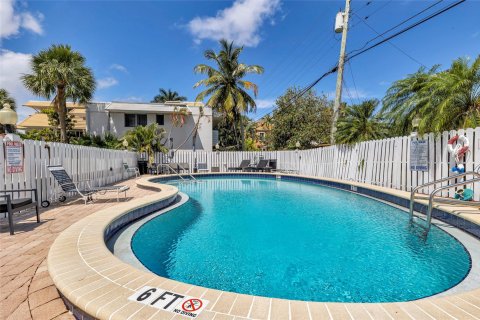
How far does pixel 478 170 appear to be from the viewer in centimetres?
542

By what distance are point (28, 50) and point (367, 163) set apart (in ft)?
60.8

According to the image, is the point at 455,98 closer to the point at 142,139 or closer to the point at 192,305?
the point at 192,305

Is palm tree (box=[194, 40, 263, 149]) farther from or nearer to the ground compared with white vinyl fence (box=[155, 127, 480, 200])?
farther from the ground

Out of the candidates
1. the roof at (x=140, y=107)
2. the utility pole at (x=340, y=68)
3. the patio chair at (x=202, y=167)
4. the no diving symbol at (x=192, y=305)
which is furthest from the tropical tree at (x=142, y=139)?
the no diving symbol at (x=192, y=305)

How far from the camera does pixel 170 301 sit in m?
1.75

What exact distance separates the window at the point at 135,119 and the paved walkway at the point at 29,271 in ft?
55.0

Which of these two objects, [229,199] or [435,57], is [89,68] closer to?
[229,199]

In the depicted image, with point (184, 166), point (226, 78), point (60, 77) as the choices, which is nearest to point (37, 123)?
point (60, 77)

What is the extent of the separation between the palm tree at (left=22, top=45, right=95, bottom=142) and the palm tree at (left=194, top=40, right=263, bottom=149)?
8.28m

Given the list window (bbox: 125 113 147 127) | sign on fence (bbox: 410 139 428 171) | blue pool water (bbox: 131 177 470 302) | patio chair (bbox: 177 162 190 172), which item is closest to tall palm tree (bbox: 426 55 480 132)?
sign on fence (bbox: 410 139 428 171)

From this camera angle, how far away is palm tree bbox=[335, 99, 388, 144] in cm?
1194

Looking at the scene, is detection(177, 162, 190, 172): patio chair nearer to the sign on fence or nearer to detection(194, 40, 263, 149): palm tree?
detection(194, 40, 263, 149): palm tree

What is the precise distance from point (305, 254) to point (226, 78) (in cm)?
1842

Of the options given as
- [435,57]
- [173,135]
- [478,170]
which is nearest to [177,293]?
[478,170]
